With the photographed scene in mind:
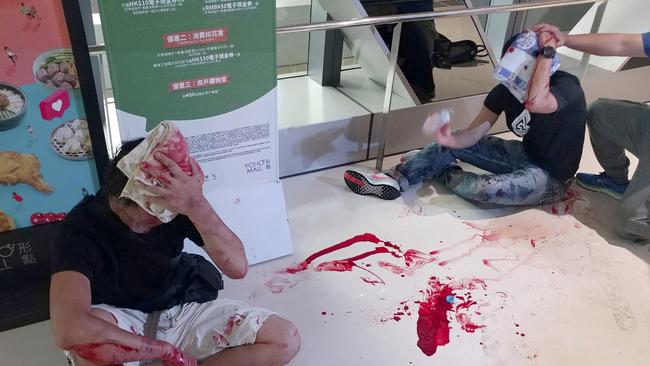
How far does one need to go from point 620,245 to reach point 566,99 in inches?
24.0

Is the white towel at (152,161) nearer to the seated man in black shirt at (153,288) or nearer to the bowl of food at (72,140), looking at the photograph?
the seated man in black shirt at (153,288)

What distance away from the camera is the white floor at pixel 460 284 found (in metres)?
1.64

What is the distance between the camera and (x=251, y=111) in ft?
5.77

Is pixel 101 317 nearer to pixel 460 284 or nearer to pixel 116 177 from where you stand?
pixel 116 177

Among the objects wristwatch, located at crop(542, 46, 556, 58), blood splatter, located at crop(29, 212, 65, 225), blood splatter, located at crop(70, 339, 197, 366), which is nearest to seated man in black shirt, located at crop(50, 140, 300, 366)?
blood splatter, located at crop(70, 339, 197, 366)

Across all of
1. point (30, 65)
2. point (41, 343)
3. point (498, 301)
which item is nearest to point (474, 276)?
point (498, 301)

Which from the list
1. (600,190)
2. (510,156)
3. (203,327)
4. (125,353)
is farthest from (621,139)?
(125,353)

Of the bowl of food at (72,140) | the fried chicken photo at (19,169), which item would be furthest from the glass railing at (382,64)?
the fried chicken photo at (19,169)

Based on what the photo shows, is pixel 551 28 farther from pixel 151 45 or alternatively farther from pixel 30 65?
pixel 30 65

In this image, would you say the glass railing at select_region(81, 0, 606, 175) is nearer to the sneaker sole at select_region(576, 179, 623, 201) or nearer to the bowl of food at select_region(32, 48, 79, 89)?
the sneaker sole at select_region(576, 179, 623, 201)

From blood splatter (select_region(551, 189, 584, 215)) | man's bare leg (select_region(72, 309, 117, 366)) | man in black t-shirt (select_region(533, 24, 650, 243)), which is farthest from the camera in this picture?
blood splatter (select_region(551, 189, 584, 215))

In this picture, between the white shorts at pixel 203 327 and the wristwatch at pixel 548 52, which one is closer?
the white shorts at pixel 203 327

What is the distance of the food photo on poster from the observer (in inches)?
57.3

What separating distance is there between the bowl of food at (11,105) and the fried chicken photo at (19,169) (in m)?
0.09
